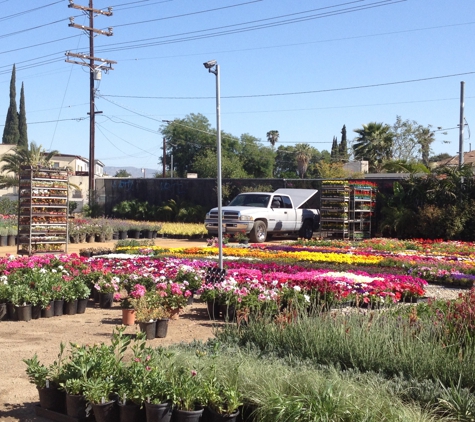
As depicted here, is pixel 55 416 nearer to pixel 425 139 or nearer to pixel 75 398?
pixel 75 398

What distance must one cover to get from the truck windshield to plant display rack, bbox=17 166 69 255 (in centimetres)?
779

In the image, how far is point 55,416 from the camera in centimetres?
575

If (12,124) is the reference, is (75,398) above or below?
below

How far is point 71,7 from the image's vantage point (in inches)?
1524

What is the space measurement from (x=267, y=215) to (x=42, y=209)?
870 centimetres

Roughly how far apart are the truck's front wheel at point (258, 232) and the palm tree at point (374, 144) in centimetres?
3185

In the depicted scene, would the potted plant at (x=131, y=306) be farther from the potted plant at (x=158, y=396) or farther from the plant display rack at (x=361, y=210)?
the plant display rack at (x=361, y=210)

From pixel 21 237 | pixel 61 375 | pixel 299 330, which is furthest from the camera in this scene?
pixel 21 237

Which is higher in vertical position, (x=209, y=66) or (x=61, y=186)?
(x=209, y=66)

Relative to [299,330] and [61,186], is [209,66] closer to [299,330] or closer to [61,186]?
[299,330]

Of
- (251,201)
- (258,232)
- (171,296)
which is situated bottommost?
(171,296)

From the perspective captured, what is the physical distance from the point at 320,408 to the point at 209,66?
7.89m

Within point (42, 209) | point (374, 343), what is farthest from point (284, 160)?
point (374, 343)

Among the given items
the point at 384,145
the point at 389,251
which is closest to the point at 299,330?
the point at 389,251
